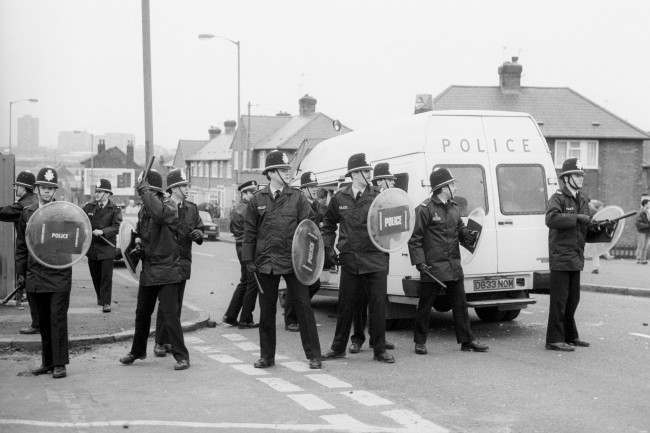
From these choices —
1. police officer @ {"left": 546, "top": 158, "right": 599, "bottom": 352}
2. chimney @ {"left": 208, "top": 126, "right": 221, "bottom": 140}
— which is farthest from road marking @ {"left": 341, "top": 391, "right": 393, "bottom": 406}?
chimney @ {"left": 208, "top": 126, "right": 221, "bottom": 140}

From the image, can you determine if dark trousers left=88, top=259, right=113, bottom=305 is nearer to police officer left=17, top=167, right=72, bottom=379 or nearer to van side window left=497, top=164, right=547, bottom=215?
police officer left=17, top=167, right=72, bottom=379

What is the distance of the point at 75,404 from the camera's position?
265 inches

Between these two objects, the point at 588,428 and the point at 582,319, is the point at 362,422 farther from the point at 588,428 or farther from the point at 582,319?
the point at 582,319

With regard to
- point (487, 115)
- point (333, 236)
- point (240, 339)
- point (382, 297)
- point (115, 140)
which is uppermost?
point (115, 140)

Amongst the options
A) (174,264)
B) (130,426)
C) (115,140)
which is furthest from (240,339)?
(115,140)

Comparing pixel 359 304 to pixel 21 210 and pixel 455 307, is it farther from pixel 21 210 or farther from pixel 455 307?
pixel 21 210

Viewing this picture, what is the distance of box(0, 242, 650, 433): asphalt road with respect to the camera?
6082 millimetres

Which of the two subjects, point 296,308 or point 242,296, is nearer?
point 296,308

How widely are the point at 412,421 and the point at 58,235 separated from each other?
3.87 m

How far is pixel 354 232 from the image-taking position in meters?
8.69

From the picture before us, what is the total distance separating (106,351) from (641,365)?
563 cm

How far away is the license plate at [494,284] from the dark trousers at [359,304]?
1837mm

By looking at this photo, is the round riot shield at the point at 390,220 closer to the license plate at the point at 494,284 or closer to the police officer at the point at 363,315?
the police officer at the point at 363,315

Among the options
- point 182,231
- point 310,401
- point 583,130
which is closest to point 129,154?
point 583,130
